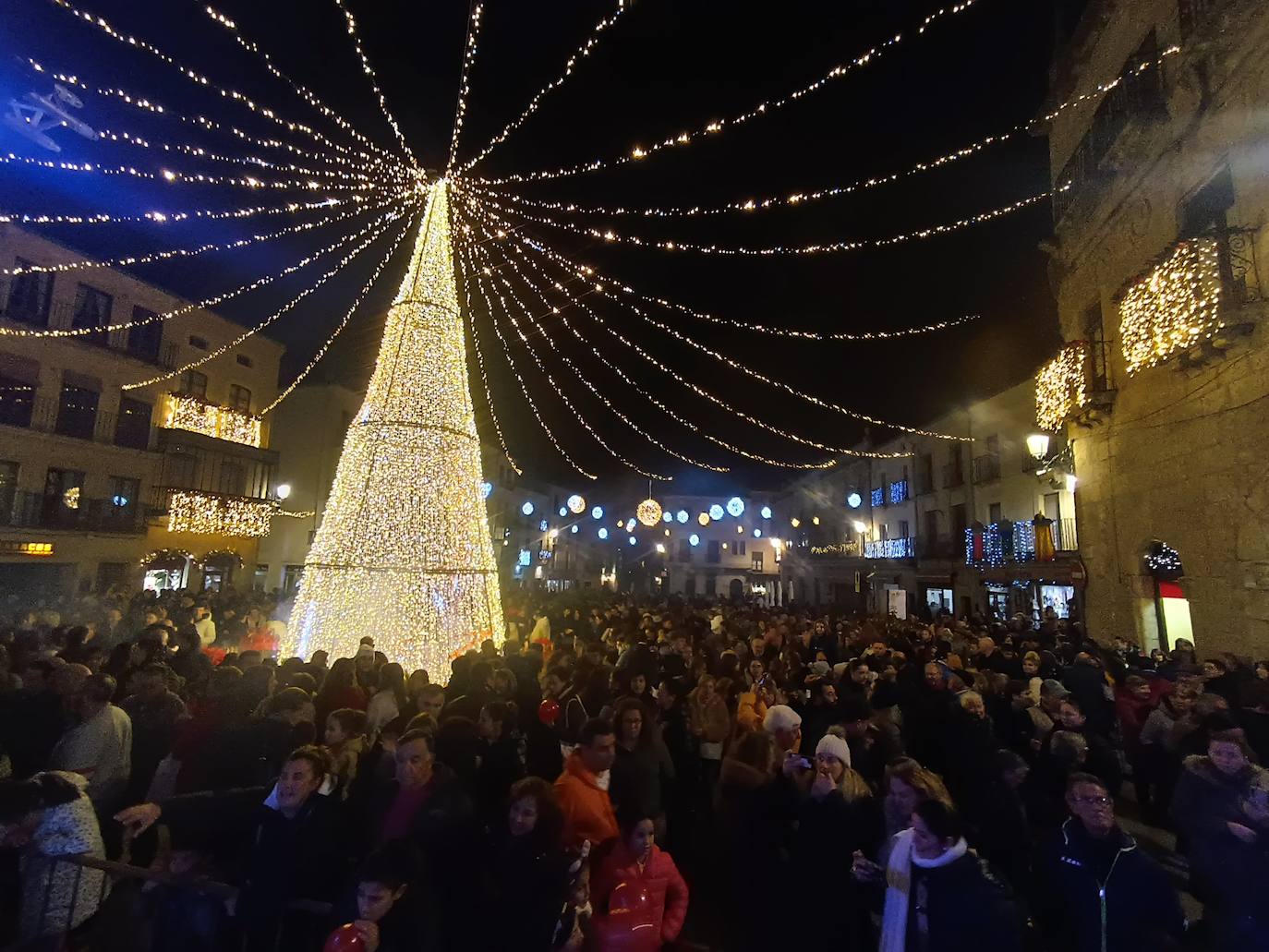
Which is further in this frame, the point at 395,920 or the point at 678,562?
the point at 678,562

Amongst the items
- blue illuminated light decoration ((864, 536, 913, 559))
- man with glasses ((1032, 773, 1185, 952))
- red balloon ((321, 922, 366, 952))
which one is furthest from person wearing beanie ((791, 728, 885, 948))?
blue illuminated light decoration ((864, 536, 913, 559))

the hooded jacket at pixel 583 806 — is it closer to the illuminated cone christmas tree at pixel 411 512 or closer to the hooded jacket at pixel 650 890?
the hooded jacket at pixel 650 890

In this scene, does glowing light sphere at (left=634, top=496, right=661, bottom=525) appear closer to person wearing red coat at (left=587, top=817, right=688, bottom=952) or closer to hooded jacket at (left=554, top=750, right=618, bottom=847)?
hooded jacket at (left=554, top=750, right=618, bottom=847)

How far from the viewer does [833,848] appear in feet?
11.6

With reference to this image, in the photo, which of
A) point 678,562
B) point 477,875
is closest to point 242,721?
point 477,875

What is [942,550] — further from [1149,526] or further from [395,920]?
[395,920]

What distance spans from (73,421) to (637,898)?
73.2 ft

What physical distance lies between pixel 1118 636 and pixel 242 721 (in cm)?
1467

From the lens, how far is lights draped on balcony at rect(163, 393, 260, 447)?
2120 centimetres

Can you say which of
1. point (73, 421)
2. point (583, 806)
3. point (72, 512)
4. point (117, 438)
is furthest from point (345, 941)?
point (117, 438)

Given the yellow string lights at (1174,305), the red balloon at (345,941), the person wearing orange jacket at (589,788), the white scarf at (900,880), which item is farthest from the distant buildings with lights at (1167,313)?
the red balloon at (345,941)

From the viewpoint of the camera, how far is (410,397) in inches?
388

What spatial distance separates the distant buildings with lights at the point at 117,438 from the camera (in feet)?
56.0

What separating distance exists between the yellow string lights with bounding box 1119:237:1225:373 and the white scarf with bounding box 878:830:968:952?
9.72 metres
